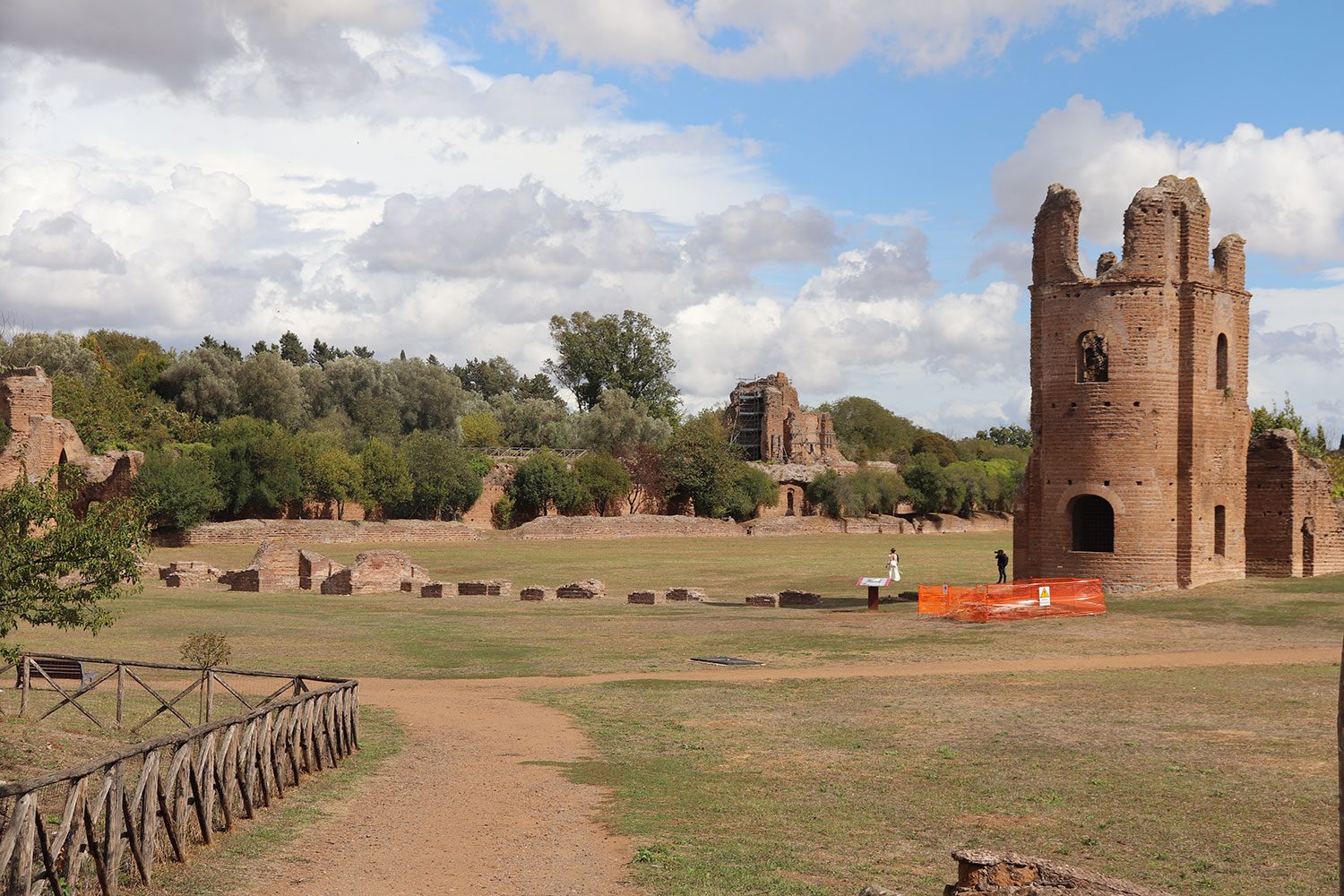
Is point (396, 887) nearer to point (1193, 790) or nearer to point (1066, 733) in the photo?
point (1193, 790)

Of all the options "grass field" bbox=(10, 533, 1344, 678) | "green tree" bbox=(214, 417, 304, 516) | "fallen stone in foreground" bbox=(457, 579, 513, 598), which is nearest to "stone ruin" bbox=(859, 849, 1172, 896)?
"grass field" bbox=(10, 533, 1344, 678)

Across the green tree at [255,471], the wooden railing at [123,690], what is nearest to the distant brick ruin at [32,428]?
the green tree at [255,471]

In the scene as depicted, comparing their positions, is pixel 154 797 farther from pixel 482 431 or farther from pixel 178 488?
pixel 482 431

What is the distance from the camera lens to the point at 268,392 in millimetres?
79375

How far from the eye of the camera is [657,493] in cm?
8194

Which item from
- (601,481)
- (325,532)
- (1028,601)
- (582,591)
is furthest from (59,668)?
(601,481)

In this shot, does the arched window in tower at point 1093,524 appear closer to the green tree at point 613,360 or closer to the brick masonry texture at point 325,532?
the brick masonry texture at point 325,532

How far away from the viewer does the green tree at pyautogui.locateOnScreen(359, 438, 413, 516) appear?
224 feet

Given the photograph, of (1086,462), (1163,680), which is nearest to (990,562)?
(1086,462)

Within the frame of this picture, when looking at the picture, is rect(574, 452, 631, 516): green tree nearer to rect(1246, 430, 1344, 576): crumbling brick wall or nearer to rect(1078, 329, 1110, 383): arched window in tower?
rect(1078, 329, 1110, 383): arched window in tower

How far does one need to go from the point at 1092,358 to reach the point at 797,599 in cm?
1071

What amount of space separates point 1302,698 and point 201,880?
16.1m

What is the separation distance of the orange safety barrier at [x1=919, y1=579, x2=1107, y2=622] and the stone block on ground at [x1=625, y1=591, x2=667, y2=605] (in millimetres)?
9314

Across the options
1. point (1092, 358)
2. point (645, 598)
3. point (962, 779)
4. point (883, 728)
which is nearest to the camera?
point (962, 779)
